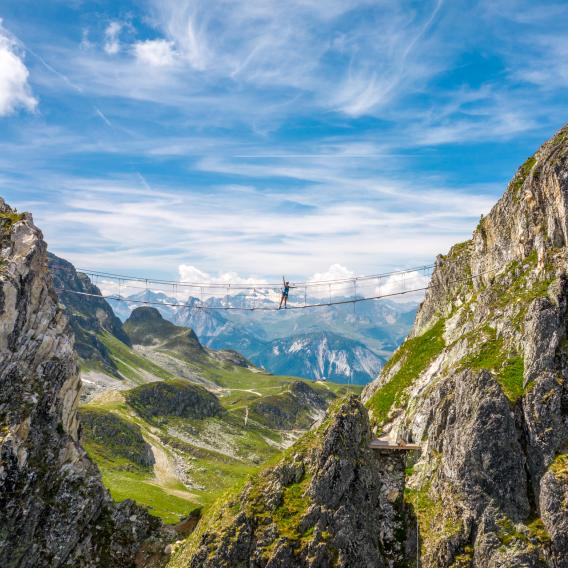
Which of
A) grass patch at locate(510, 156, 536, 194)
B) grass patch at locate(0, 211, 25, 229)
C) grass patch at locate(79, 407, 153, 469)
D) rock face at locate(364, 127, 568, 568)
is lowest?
grass patch at locate(79, 407, 153, 469)

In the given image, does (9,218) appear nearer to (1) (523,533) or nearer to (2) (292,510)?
(2) (292,510)

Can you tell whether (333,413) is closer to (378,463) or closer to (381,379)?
(378,463)

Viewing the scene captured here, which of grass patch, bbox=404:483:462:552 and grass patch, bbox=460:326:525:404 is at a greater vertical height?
grass patch, bbox=460:326:525:404

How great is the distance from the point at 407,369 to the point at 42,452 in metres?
53.1

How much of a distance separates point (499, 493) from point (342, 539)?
15.8 m

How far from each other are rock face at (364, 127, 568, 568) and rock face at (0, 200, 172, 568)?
38.7 m

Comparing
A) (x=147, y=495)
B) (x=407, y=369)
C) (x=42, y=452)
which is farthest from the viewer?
(x=147, y=495)

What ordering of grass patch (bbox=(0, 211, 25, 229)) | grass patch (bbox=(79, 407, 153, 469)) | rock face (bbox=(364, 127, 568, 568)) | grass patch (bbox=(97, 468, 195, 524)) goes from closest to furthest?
rock face (bbox=(364, 127, 568, 568)), grass patch (bbox=(0, 211, 25, 229)), grass patch (bbox=(97, 468, 195, 524)), grass patch (bbox=(79, 407, 153, 469))

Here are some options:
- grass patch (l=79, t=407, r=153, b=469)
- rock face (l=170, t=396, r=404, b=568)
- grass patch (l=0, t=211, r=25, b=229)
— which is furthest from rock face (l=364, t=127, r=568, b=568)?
grass patch (l=79, t=407, r=153, b=469)

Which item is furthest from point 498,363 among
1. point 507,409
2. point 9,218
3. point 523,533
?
point 9,218

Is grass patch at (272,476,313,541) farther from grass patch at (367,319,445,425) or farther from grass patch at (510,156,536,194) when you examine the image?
grass patch at (510,156,536,194)

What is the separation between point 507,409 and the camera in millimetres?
51719

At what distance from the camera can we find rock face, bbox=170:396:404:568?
49.6 m

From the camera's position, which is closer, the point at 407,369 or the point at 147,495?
the point at 407,369
